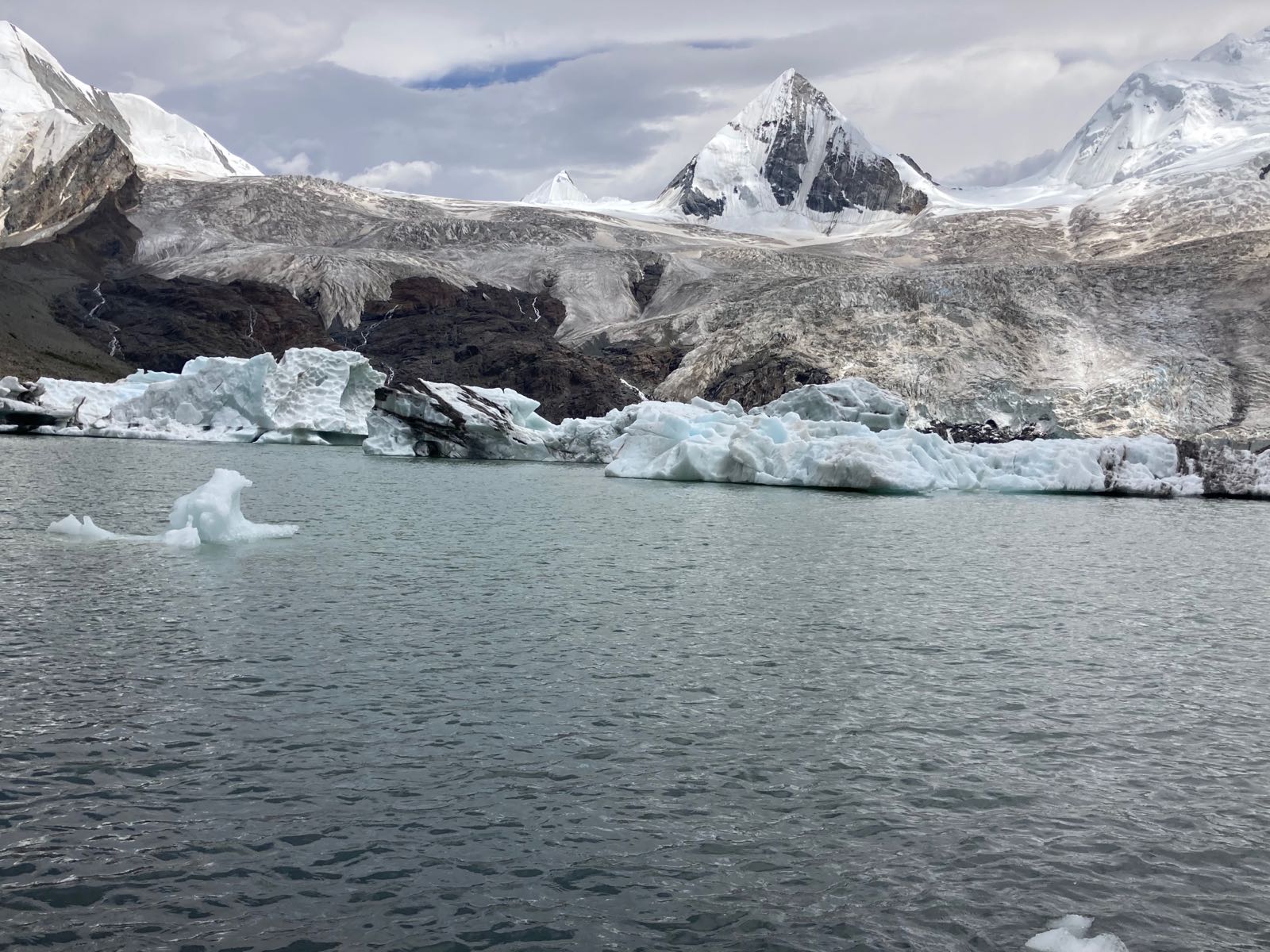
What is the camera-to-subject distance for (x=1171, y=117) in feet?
602

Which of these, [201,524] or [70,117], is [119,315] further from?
[201,524]

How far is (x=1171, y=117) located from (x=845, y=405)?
169608 mm

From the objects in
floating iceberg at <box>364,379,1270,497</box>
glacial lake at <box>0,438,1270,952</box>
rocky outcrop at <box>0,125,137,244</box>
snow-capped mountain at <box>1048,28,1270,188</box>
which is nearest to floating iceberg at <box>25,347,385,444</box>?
floating iceberg at <box>364,379,1270,497</box>

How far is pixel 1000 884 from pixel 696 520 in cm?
1829

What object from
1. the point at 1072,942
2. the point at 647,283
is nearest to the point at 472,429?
the point at 1072,942

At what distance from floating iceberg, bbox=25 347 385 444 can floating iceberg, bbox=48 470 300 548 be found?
112ft

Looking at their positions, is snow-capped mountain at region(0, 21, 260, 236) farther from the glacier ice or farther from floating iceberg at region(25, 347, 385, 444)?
the glacier ice

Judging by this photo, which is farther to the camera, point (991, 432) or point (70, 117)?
point (70, 117)

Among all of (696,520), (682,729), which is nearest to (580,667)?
(682,729)

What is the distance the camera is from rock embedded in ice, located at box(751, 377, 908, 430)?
158ft

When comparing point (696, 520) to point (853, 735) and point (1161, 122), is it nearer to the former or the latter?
point (853, 735)

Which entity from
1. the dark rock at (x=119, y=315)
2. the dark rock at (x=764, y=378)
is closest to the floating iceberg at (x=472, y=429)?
the dark rock at (x=764, y=378)

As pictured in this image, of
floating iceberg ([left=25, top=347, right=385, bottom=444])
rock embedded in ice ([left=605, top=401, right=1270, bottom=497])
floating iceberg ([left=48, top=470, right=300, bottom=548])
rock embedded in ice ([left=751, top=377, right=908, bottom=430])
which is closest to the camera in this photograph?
floating iceberg ([left=48, top=470, right=300, bottom=548])

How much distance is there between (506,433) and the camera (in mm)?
47750
